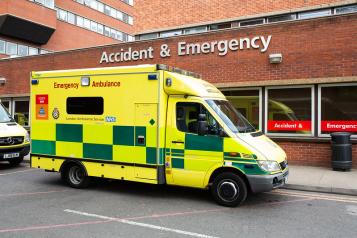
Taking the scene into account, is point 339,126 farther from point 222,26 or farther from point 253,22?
point 222,26

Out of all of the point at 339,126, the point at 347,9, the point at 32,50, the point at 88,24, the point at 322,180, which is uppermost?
the point at 88,24

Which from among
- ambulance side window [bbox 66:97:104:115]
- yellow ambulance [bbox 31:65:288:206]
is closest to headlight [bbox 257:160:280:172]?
yellow ambulance [bbox 31:65:288:206]

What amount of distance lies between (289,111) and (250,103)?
128cm

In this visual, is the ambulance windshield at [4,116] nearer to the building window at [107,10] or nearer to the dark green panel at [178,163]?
the dark green panel at [178,163]

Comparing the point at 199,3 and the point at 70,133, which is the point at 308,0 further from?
the point at 70,133

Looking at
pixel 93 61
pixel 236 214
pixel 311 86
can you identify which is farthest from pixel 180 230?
pixel 93 61

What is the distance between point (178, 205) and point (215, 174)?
0.91 m

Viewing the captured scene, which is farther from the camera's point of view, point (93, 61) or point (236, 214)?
point (93, 61)

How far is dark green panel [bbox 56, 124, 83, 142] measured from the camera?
8.14 m

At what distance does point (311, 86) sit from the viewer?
11.0 metres

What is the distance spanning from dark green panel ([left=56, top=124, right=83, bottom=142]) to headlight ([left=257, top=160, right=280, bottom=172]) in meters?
3.97

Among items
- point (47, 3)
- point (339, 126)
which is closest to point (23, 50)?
point (47, 3)

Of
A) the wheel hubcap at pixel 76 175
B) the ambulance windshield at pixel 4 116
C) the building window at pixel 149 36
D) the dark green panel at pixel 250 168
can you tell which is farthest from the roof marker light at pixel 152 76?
the building window at pixel 149 36

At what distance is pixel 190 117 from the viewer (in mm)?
7258
